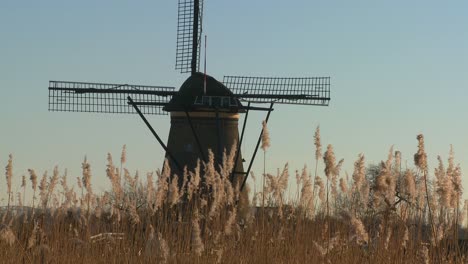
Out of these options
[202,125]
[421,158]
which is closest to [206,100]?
[202,125]

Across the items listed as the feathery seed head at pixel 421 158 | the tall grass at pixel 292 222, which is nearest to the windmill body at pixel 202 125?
the tall grass at pixel 292 222

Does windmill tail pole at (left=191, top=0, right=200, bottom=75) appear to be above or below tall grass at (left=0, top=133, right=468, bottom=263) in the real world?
above

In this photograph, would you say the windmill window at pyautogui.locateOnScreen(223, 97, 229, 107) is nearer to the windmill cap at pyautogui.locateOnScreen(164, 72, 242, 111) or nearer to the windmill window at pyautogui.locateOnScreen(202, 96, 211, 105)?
the windmill cap at pyautogui.locateOnScreen(164, 72, 242, 111)

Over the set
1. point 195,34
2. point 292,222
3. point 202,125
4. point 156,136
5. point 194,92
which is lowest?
point 292,222

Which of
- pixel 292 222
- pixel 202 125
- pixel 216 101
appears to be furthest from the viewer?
pixel 216 101

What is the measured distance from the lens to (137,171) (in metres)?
9.36

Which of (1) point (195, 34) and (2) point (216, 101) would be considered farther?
(1) point (195, 34)

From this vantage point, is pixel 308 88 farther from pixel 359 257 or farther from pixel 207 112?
pixel 359 257

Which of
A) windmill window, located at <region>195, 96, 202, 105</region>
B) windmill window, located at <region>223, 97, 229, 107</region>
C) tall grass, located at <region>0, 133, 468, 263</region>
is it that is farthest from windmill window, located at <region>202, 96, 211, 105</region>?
tall grass, located at <region>0, 133, 468, 263</region>

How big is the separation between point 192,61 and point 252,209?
808 inches

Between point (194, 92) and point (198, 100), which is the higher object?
point (194, 92)

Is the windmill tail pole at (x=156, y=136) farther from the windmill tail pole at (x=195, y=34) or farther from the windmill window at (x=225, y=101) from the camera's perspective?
the windmill tail pole at (x=195, y=34)

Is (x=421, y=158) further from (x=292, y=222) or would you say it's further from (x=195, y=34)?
(x=195, y=34)

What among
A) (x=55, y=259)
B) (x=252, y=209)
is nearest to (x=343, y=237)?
(x=252, y=209)
